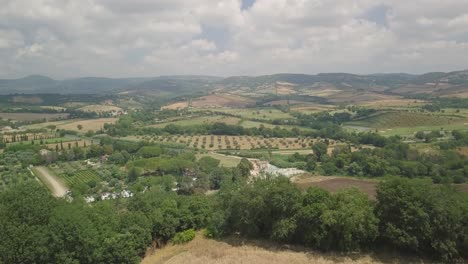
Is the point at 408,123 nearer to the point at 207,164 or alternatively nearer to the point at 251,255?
the point at 207,164

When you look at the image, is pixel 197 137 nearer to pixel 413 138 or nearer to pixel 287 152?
pixel 287 152

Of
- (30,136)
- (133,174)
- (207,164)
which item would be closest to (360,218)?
(207,164)

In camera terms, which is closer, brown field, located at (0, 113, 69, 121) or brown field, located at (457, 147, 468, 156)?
brown field, located at (457, 147, 468, 156)

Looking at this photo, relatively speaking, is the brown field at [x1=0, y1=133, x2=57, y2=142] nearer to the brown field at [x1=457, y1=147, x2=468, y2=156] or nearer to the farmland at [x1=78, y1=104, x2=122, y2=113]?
the farmland at [x1=78, y1=104, x2=122, y2=113]

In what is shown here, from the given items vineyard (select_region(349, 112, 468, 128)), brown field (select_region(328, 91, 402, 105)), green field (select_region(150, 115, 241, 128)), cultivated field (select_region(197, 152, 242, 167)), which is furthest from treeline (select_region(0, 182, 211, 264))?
brown field (select_region(328, 91, 402, 105))

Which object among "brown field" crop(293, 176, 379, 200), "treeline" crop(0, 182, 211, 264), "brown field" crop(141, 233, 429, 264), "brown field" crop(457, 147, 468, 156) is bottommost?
"brown field" crop(293, 176, 379, 200)

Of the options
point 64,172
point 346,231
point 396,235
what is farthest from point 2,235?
point 64,172
